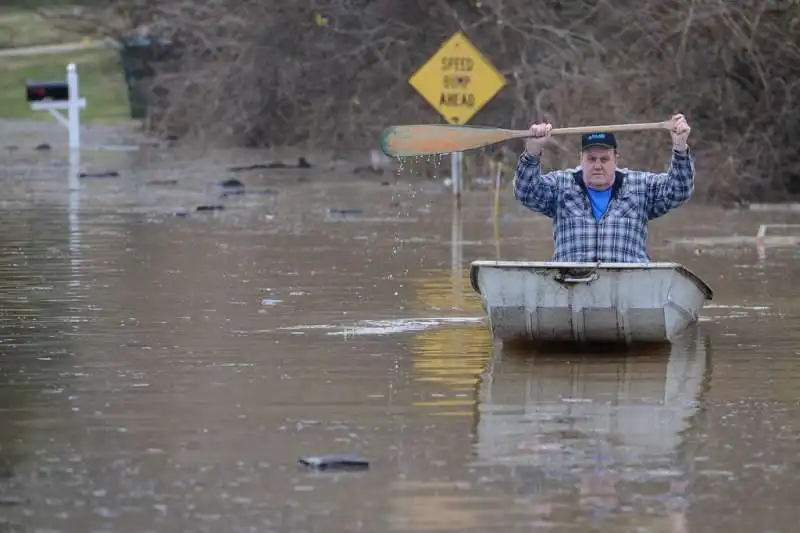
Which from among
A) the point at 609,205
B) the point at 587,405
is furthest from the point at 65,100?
the point at 587,405

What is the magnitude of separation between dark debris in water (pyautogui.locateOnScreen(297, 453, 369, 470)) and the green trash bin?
40.4 metres

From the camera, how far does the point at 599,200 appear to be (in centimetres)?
Result: 1369

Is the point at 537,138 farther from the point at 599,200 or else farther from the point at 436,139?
the point at 436,139

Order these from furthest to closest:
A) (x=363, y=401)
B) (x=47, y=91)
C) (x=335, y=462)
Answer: (x=47, y=91) → (x=363, y=401) → (x=335, y=462)

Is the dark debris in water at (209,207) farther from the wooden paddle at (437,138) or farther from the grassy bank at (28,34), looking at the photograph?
the grassy bank at (28,34)

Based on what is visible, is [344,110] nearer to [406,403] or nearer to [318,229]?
[318,229]

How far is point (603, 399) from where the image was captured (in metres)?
11.5

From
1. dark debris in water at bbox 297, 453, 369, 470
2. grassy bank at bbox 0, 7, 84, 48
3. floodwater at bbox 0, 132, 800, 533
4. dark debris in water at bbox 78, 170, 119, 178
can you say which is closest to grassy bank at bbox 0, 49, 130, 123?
grassy bank at bbox 0, 7, 84, 48

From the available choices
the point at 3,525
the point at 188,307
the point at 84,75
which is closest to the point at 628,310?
the point at 188,307

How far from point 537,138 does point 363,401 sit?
2.86 m

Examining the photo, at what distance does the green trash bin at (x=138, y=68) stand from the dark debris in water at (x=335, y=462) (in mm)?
40361

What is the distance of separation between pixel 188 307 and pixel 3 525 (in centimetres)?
756

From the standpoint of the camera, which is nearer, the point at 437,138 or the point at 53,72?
the point at 437,138

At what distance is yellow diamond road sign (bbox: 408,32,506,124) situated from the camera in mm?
27438
